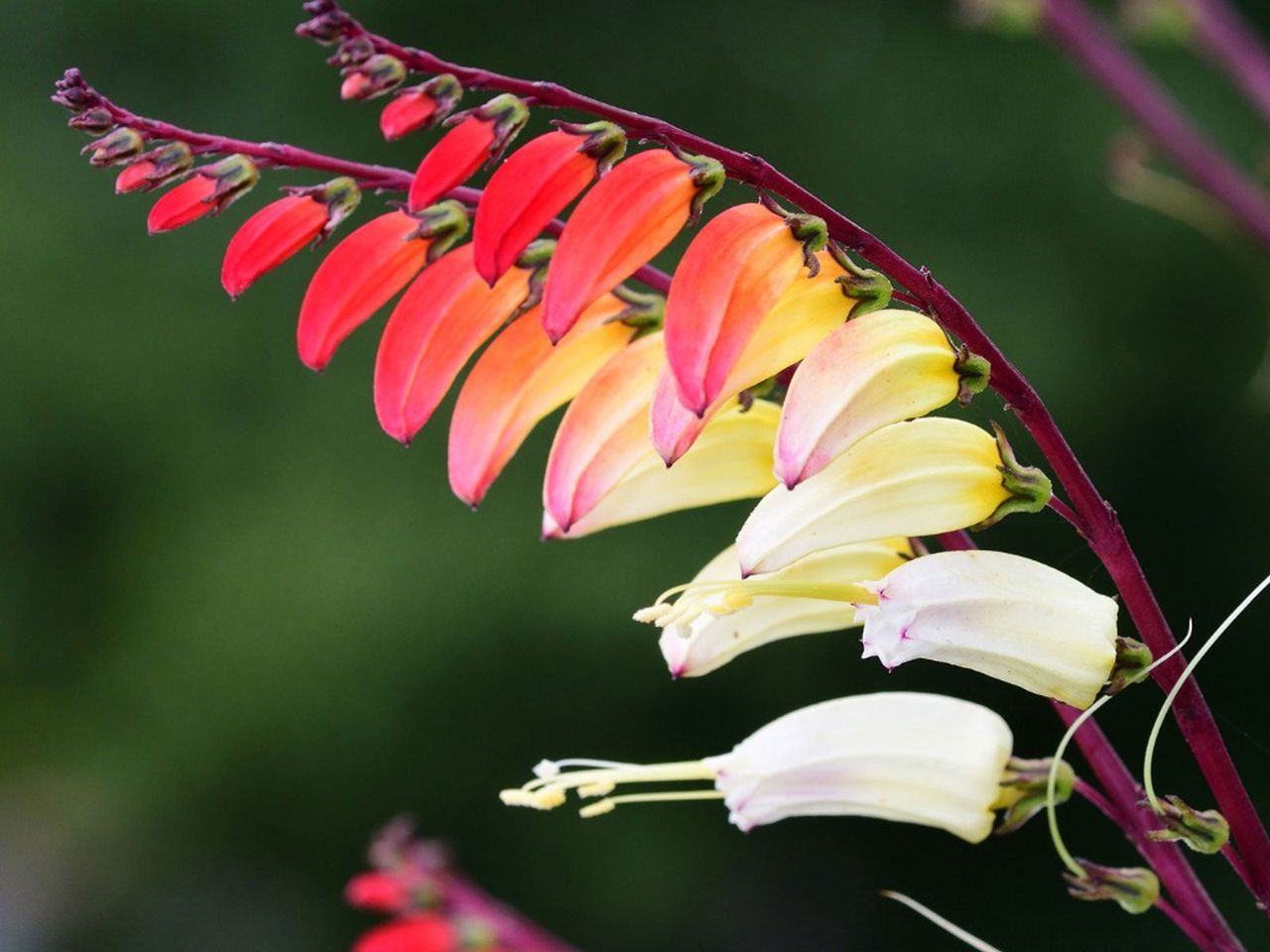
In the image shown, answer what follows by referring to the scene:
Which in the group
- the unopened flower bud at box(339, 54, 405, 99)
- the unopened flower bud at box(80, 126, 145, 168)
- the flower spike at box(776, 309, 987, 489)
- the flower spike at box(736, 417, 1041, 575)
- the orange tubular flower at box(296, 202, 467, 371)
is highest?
the unopened flower bud at box(339, 54, 405, 99)

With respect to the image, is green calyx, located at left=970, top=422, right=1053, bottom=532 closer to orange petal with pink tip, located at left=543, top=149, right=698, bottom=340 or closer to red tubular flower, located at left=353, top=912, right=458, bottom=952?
orange petal with pink tip, located at left=543, top=149, right=698, bottom=340

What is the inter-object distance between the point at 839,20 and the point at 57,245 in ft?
4.94

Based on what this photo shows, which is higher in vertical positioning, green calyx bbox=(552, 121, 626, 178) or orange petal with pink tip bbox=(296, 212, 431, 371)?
green calyx bbox=(552, 121, 626, 178)

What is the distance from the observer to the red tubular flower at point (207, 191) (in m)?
0.45

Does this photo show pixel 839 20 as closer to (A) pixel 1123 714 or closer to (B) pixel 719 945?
(A) pixel 1123 714

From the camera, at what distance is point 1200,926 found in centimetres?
44

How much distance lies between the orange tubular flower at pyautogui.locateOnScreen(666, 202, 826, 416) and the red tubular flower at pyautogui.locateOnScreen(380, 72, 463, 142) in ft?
0.25

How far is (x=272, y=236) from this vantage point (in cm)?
45

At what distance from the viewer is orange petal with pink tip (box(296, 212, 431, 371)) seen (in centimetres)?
48

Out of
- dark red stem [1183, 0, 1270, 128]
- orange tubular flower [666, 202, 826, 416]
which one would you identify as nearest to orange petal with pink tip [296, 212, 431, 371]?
orange tubular flower [666, 202, 826, 416]

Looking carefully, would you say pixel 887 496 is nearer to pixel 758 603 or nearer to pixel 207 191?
pixel 758 603

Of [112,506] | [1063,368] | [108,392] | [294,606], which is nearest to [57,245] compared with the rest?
[108,392]

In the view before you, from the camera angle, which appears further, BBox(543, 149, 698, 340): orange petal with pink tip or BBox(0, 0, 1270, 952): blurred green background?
BBox(0, 0, 1270, 952): blurred green background

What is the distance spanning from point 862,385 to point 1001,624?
8 centimetres
